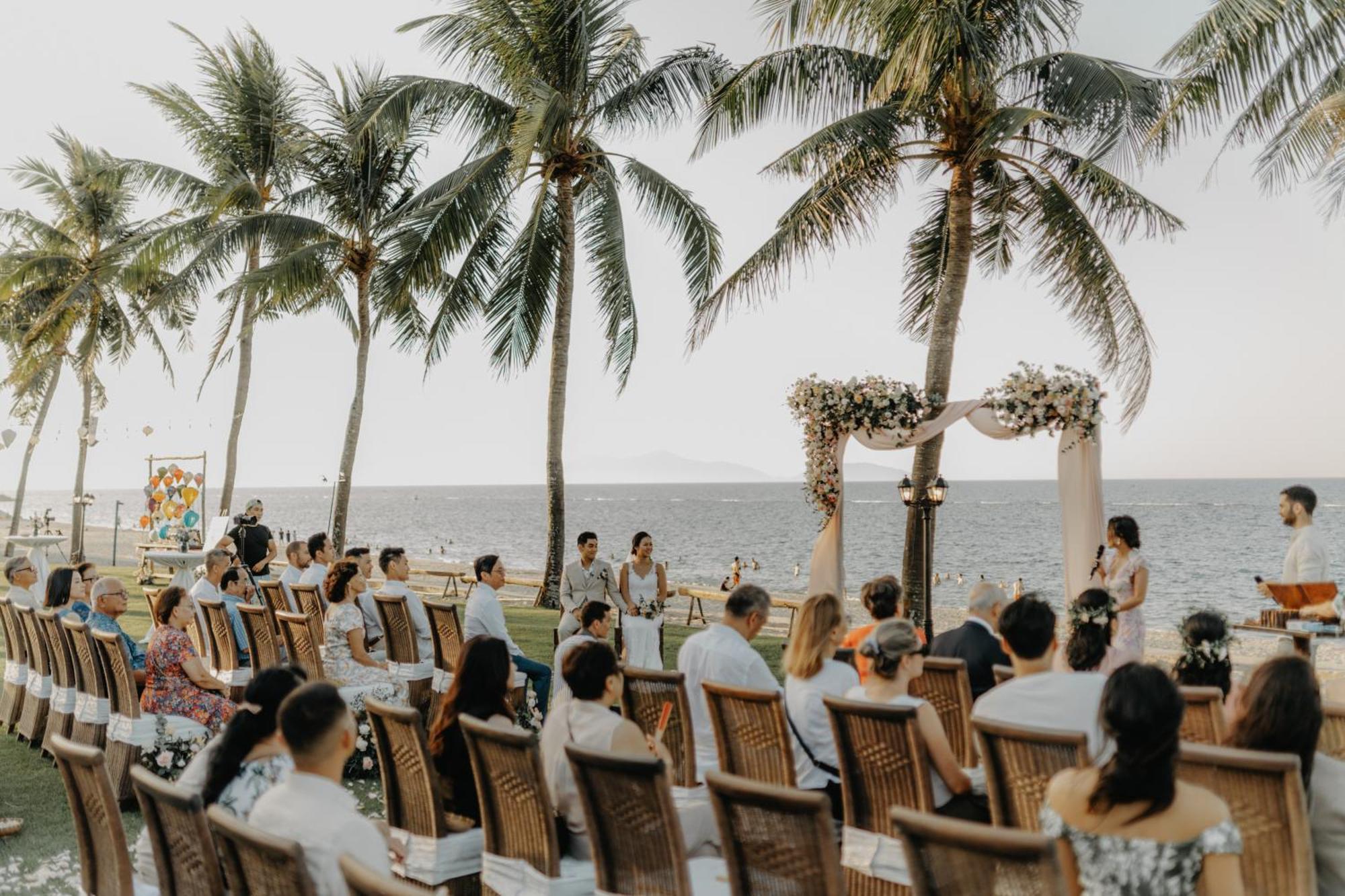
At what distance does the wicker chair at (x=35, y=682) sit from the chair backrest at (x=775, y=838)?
19.9ft

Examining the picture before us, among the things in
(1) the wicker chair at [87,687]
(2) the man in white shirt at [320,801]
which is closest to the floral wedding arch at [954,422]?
(1) the wicker chair at [87,687]

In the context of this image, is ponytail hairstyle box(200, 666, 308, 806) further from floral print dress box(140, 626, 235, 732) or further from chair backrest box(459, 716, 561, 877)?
floral print dress box(140, 626, 235, 732)

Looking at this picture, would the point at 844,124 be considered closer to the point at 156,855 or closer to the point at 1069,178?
the point at 1069,178

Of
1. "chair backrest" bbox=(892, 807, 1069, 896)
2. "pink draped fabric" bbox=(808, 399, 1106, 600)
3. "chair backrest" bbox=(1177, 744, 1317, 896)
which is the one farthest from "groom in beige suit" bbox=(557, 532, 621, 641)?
"chair backrest" bbox=(892, 807, 1069, 896)

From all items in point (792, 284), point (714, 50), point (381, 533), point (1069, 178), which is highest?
point (714, 50)

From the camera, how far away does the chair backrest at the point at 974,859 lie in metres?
2.11

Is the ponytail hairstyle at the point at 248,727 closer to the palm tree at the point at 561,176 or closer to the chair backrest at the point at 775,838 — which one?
the chair backrest at the point at 775,838

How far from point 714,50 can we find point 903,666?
44.3ft

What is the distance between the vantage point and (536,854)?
3.77 m

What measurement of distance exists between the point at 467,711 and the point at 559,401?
11.8 meters

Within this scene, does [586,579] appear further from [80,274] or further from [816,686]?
[80,274]

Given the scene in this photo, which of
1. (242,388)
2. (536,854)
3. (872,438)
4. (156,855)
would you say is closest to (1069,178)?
(872,438)

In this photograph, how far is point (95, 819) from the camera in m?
3.44

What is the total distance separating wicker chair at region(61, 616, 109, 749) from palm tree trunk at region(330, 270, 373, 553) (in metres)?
11.0
